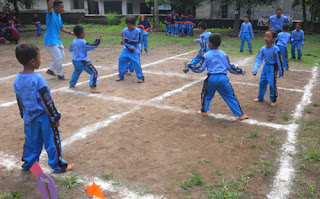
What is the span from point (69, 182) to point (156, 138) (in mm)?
1557

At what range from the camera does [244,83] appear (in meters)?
7.73

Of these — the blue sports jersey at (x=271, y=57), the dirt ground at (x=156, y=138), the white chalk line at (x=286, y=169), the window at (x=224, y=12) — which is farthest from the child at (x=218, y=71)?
the window at (x=224, y=12)

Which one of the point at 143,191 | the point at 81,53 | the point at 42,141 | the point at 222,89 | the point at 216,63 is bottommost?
the point at 143,191

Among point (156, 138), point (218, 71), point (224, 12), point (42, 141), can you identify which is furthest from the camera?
point (224, 12)

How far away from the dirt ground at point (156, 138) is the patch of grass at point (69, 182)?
97mm

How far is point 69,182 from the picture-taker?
3184mm

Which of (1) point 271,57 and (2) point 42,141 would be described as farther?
(1) point 271,57

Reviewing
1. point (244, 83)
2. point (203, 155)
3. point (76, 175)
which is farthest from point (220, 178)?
point (244, 83)

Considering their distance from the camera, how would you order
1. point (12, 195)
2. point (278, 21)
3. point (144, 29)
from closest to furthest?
1. point (12, 195)
2. point (278, 21)
3. point (144, 29)

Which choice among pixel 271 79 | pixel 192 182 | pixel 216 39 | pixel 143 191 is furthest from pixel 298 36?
pixel 143 191

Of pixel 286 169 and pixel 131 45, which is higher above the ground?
pixel 131 45

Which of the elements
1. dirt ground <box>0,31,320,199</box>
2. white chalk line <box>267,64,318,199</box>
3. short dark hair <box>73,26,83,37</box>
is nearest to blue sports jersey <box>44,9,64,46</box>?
dirt ground <box>0,31,320,199</box>

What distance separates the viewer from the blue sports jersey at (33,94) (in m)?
3.04

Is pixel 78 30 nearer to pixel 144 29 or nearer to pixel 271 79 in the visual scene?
pixel 271 79
